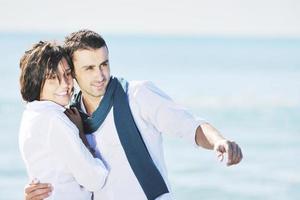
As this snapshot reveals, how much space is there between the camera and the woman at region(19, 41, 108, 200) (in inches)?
151

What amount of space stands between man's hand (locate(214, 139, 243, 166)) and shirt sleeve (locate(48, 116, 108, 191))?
59 centimetres

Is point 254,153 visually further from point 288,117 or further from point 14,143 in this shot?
point 288,117

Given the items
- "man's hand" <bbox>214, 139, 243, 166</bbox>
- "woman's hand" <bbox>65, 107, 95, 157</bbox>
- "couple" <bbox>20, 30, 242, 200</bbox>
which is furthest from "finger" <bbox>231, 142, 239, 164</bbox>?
"woman's hand" <bbox>65, 107, 95, 157</bbox>

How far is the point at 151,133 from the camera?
4.01m

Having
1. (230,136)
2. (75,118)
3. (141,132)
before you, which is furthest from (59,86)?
(230,136)

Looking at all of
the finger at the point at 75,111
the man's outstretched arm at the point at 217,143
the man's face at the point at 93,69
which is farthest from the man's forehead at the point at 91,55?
the man's outstretched arm at the point at 217,143

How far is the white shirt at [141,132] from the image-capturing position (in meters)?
3.96

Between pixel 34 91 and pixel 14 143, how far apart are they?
405 inches

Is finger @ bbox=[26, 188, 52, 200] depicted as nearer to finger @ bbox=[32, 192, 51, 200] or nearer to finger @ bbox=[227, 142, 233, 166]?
finger @ bbox=[32, 192, 51, 200]

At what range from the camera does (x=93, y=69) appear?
3.99 meters

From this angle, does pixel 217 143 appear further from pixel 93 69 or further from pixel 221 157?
pixel 93 69

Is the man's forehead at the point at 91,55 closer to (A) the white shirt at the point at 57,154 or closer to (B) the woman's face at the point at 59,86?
(B) the woman's face at the point at 59,86

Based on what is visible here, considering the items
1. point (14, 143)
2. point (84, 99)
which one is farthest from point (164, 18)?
point (84, 99)

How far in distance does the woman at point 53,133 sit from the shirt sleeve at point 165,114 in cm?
30
